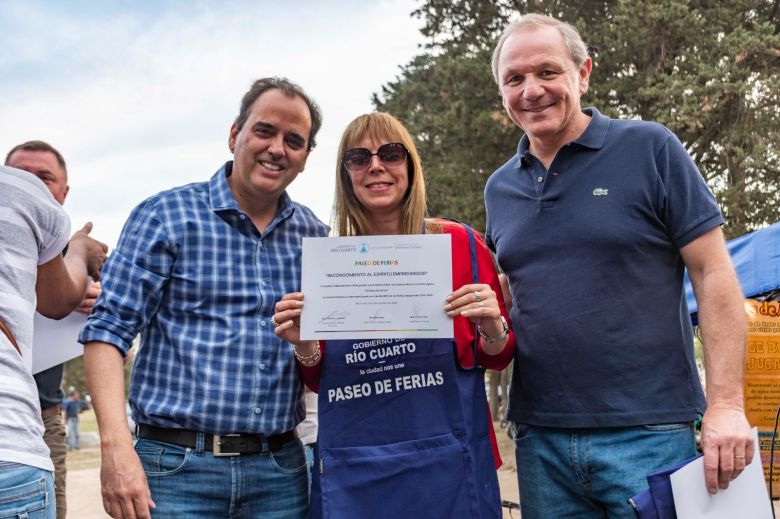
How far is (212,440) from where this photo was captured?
2.55m

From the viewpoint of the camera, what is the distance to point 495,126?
1523 cm

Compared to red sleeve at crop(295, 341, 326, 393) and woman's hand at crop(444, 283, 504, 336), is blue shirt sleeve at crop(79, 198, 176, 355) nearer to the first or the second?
red sleeve at crop(295, 341, 326, 393)

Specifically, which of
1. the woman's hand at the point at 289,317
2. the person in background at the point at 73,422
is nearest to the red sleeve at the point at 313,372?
the woman's hand at the point at 289,317

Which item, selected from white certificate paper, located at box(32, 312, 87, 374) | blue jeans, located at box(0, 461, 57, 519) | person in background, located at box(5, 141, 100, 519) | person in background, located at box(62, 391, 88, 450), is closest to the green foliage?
person in background, located at box(5, 141, 100, 519)

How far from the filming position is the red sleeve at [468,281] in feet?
8.89

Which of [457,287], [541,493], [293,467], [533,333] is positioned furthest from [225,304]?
[541,493]

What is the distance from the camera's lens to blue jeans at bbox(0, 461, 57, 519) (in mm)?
1848

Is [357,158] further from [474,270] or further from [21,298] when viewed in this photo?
[21,298]

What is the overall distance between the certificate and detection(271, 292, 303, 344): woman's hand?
0.03m

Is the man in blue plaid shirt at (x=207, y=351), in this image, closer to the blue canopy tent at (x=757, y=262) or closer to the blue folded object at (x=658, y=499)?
the blue folded object at (x=658, y=499)

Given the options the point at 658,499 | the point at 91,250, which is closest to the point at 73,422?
the point at 91,250

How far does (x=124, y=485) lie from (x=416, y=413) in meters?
1.03

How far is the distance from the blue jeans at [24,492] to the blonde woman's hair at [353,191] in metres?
1.49

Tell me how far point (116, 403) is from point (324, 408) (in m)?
0.74
